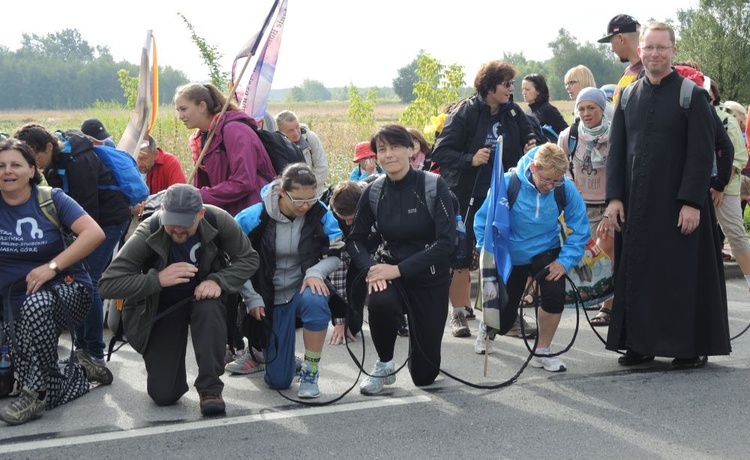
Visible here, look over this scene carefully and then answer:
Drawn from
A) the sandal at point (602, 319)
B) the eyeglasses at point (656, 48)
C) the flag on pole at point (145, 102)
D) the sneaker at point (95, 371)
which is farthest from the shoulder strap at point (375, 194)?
the sandal at point (602, 319)

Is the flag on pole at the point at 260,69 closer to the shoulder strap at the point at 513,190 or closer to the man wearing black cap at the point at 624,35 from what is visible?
the shoulder strap at the point at 513,190

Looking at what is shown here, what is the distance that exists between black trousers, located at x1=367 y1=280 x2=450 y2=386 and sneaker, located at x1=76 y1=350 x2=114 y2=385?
1753 mm

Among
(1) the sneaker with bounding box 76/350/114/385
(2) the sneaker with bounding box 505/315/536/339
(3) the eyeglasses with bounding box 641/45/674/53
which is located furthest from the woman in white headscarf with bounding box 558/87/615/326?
(1) the sneaker with bounding box 76/350/114/385

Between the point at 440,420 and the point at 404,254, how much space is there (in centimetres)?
110

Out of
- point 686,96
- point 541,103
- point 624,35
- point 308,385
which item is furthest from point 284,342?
point 541,103

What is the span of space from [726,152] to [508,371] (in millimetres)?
2068

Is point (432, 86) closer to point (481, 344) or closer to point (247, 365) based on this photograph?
point (481, 344)

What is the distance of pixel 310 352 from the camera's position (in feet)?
19.0

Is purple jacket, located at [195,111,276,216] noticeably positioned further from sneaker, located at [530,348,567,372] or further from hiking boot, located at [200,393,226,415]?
sneaker, located at [530,348,567,372]

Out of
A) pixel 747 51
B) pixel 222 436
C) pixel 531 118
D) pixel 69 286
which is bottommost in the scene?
pixel 222 436

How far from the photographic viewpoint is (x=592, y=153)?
773 cm

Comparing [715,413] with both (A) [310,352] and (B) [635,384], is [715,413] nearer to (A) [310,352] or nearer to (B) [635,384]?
(B) [635,384]

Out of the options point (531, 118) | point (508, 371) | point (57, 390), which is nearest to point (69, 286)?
point (57, 390)

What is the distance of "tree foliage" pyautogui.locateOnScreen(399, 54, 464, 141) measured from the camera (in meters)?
14.4
